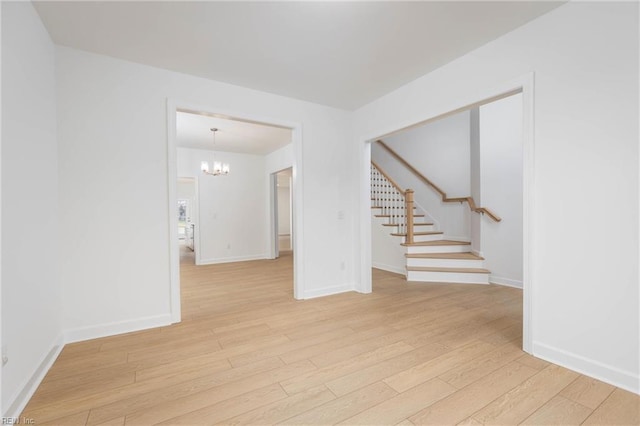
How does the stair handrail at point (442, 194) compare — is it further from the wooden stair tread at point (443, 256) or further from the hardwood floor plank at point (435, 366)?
the hardwood floor plank at point (435, 366)

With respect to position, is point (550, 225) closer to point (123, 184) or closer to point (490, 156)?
point (490, 156)

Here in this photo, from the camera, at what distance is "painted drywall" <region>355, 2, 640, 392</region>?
1.73 metres

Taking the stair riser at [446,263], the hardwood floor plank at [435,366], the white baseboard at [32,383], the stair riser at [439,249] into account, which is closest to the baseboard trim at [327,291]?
the stair riser at [446,263]

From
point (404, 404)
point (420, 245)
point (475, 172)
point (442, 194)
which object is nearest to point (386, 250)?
point (420, 245)

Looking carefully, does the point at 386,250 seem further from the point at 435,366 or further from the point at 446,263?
the point at 435,366

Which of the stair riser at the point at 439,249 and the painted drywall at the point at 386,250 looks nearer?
the stair riser at the point at 439,249

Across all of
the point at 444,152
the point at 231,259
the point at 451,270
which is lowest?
the point at 231,259

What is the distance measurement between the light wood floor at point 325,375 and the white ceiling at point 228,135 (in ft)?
9.57

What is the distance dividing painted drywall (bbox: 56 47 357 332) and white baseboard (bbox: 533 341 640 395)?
3.25 m

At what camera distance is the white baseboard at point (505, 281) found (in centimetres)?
410

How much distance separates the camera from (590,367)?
1868 mm

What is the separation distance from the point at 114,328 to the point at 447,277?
4275 millimetres

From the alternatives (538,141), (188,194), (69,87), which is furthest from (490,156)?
(188,194)

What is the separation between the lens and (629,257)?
5.67ft
